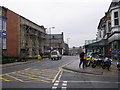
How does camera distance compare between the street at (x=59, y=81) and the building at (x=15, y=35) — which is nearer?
the street at (x=59, y=81)

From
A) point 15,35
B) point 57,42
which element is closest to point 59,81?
point 15,35

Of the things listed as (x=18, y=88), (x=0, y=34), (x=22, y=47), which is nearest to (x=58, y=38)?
(x=22, y=47)

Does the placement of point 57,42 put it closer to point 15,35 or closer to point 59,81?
point 15,35

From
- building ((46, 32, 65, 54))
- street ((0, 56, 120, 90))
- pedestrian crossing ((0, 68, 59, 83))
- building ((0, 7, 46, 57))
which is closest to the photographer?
street ((0, 56, 120, 90))

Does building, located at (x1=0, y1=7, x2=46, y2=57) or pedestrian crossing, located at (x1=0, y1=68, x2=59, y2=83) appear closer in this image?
pedestrian crossing, located at (x1=0, y1=68, x2=59, y2=83)

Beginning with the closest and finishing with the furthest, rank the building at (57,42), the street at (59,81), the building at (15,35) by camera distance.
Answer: the street at (59,81)
the building at (15,35)
the building at (57,42)

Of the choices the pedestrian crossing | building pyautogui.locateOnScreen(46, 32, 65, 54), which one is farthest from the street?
building pyautogui.locateOnScreen(46, 32, 65, 54)

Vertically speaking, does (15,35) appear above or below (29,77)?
above

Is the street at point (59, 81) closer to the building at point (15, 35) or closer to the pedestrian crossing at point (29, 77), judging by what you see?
the pedestrian crossing at point (29, 77)

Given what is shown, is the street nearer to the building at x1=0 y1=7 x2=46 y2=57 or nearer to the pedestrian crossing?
the pedestrian crossing

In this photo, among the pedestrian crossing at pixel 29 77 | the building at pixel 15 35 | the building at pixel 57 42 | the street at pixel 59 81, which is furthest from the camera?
the building at pixel 57 42

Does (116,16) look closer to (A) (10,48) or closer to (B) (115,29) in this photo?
(B) (115,29)

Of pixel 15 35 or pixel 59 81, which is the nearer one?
pixel 59 81

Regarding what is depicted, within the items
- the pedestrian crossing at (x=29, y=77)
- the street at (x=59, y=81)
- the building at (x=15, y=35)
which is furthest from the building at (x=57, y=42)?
the street at (x=59, y=81)
